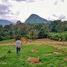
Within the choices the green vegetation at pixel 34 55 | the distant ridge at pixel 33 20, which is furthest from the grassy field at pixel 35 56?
the distant ridge at pixel 33 20

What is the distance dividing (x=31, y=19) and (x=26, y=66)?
103608mm

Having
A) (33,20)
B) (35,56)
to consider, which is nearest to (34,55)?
(35,56)

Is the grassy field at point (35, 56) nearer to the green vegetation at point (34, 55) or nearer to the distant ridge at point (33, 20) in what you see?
the green vegetation at point (34, 55)

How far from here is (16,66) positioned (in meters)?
25.7

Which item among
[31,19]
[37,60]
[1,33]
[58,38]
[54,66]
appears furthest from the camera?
[31,19]

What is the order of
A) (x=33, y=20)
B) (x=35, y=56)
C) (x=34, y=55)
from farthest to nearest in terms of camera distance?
(x=33, y=20), (x=34, y=55), (x=35, y=56)

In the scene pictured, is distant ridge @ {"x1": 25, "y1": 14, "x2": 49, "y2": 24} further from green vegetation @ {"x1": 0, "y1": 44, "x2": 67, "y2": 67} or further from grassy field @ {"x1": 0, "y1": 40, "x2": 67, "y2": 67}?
green vegetation @ {"x1": 0, "y1": 44, "x2": 67, "y2": 67}

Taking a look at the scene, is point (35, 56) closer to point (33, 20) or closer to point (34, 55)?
point (34, 55)

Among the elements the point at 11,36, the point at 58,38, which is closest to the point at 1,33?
the point at 11,36

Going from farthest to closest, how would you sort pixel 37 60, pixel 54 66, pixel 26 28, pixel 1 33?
pixel 26 28
pixel 1 33
pixel 37 60
pixel 54 66

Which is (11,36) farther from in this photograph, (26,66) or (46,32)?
(26,66)

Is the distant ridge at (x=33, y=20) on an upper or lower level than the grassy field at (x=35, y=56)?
upper

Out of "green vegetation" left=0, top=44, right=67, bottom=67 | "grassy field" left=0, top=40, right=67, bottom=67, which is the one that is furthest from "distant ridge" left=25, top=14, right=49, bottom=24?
"green vegetation" left=0, top=44, right=67, bottom=67

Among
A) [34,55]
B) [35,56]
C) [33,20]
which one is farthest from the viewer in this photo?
[33,20]
